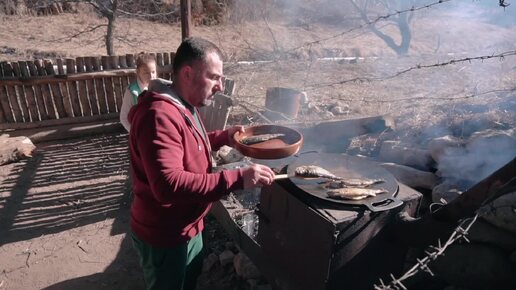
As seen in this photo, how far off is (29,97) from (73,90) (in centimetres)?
75

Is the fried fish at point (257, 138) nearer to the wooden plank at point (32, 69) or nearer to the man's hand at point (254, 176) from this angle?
the man's hand at point (254, 176)

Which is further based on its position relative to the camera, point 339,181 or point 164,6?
point 164,6

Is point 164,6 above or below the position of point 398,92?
above

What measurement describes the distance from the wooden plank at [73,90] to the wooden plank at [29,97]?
24.3 inches

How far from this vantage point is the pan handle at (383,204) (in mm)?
2371

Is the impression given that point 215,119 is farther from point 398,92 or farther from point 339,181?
point 398,92

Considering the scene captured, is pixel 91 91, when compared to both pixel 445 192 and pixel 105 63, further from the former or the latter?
pixel 445 192

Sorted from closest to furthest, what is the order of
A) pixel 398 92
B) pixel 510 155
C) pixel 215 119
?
1. pixel 510 155
2. pixel 215 119
3. pixel 398 92

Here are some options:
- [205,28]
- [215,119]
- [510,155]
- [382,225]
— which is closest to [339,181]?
[382,225]

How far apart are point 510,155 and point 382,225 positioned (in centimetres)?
194

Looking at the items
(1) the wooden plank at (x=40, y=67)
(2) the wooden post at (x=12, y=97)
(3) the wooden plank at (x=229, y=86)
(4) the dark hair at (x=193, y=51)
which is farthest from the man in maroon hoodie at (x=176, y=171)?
(2) the wooden post at (x=12, y=97)

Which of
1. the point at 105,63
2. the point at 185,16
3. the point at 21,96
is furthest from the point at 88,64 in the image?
the point at 185,16

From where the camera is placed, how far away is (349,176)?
9.49 ft

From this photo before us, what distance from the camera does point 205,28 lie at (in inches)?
649
